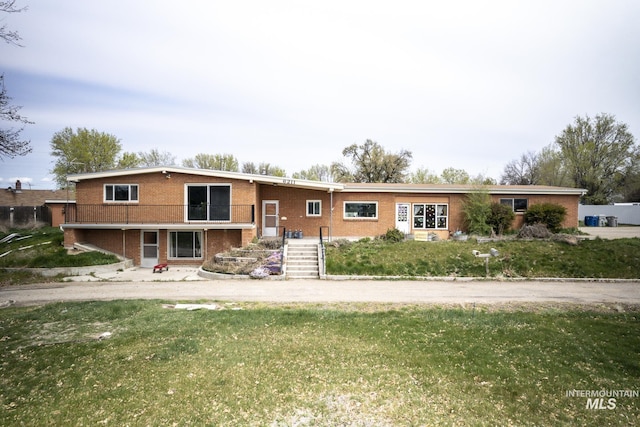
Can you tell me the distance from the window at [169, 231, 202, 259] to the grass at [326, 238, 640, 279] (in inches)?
305

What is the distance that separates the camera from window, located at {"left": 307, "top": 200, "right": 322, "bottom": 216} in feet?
71.2

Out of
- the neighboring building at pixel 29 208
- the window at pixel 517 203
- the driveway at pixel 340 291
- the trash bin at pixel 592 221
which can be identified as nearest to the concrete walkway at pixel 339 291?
the driveway at pixel 340 291

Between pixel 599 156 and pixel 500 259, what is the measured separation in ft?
127

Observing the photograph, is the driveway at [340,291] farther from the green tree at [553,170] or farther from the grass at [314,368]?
the green tree at [553,170]

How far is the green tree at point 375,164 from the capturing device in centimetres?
4603

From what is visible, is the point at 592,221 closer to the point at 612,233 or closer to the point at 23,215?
the point at 612,233

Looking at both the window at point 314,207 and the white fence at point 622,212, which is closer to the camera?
the window at point 314,207

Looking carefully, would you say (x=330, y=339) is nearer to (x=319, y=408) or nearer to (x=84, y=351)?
(x=319, y=408)

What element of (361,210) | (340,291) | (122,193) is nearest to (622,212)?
(361,210)

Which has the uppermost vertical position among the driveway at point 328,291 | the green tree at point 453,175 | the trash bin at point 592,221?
the green tree at point 453,175

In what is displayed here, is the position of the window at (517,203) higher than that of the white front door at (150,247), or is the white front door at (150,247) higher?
the window at (517,203)

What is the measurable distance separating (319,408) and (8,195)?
161 feet

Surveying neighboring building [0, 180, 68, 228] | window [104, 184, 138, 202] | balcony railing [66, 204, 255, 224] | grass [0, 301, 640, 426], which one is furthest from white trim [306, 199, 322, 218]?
neighboring building [0, 180, 68, 228]

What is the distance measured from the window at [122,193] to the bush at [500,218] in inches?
863
